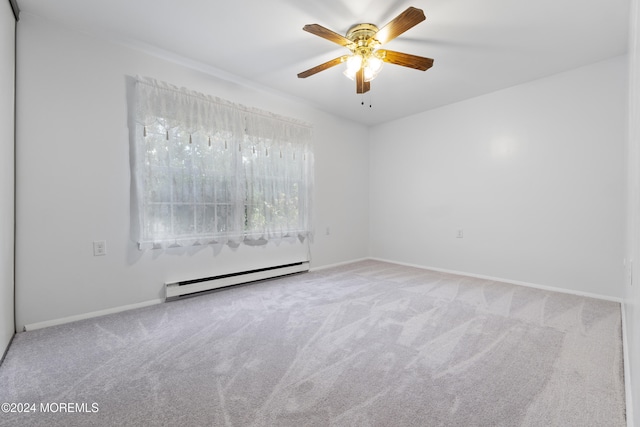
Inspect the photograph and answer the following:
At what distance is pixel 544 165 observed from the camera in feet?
11.0

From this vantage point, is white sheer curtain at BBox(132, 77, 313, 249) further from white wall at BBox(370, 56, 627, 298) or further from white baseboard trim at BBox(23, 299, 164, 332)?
white wall at BBox(370, 56, 627, 298)

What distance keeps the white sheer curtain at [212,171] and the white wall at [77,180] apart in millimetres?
159

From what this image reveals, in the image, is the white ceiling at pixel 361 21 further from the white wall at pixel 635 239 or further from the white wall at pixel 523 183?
the white wall at pixel 635 239

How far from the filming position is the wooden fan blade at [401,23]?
182cm

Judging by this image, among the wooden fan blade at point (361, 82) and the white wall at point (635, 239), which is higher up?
the wooden fan blade at point (361, 82)

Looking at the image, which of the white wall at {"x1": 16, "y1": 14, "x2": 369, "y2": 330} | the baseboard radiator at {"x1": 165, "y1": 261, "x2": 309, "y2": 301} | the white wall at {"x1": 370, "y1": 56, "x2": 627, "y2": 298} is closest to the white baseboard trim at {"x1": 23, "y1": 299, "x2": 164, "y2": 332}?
the white wall at {"x1": 16, "y1": 14, "x2": 369, "y2": 330}

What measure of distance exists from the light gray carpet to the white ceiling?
2504mm

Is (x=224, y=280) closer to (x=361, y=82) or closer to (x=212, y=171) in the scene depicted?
(x=212, y=171)

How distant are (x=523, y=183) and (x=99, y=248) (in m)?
4.67

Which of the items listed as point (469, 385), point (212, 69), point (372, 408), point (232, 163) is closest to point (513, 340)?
point (469, 385)

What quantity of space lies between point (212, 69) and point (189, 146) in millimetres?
950

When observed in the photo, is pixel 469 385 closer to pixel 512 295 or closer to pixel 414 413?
pixel 414 413

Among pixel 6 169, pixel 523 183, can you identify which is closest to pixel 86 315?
pixel 6 169

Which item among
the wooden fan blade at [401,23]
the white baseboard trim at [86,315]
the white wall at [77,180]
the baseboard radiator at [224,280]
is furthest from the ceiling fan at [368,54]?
the white baseboard trim at [86,315]
